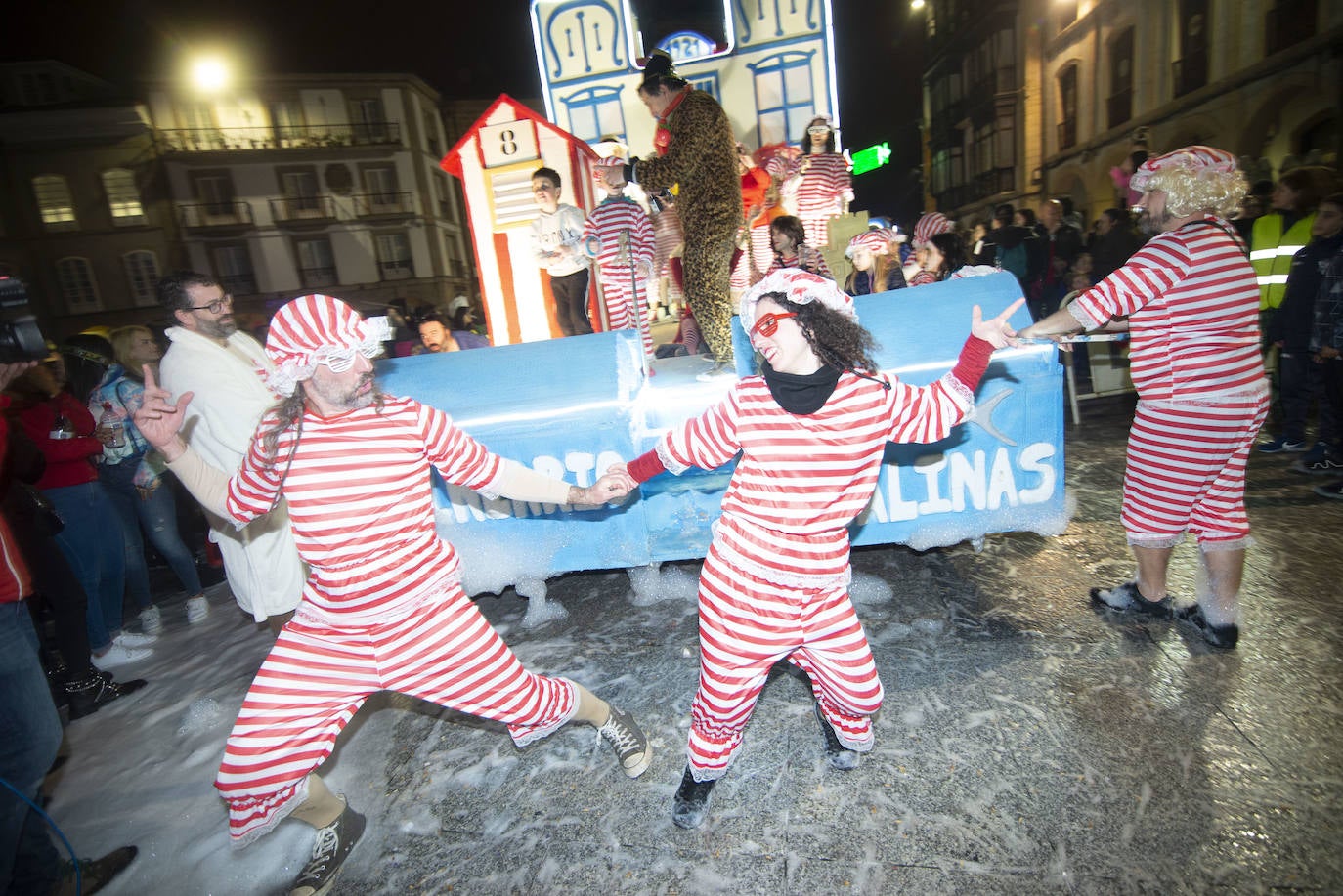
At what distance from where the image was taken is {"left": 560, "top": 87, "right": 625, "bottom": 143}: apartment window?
866 cm

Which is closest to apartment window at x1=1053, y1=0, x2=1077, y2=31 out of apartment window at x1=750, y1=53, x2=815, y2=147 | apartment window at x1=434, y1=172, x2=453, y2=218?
apartment window at x1=750, y1=53, x2=815, y2=147

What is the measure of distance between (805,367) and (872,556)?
2405 mm

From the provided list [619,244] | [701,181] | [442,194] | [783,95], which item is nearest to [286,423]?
[701,181]

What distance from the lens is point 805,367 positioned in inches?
70.9

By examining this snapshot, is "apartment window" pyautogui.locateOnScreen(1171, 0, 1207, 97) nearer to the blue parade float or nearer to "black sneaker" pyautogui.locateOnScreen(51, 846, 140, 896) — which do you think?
the blue parade float

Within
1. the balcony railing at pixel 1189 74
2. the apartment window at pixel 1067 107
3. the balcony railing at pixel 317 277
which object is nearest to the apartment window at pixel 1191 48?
the balcony railing at pixel 1189 74

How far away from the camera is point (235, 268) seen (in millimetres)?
23906

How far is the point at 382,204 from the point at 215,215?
604 centimetres

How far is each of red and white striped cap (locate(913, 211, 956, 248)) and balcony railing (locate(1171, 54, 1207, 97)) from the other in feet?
43.0

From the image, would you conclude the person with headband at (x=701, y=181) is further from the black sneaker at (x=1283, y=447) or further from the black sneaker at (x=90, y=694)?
the black sneaker at (x=1283, y=447)

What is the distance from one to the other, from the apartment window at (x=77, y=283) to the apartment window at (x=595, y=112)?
915 inches

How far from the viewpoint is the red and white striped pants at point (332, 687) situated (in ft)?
5.91

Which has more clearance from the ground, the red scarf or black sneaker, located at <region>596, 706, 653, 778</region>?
the red scarf

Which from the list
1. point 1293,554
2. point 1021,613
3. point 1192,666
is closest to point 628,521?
point 1021,613
